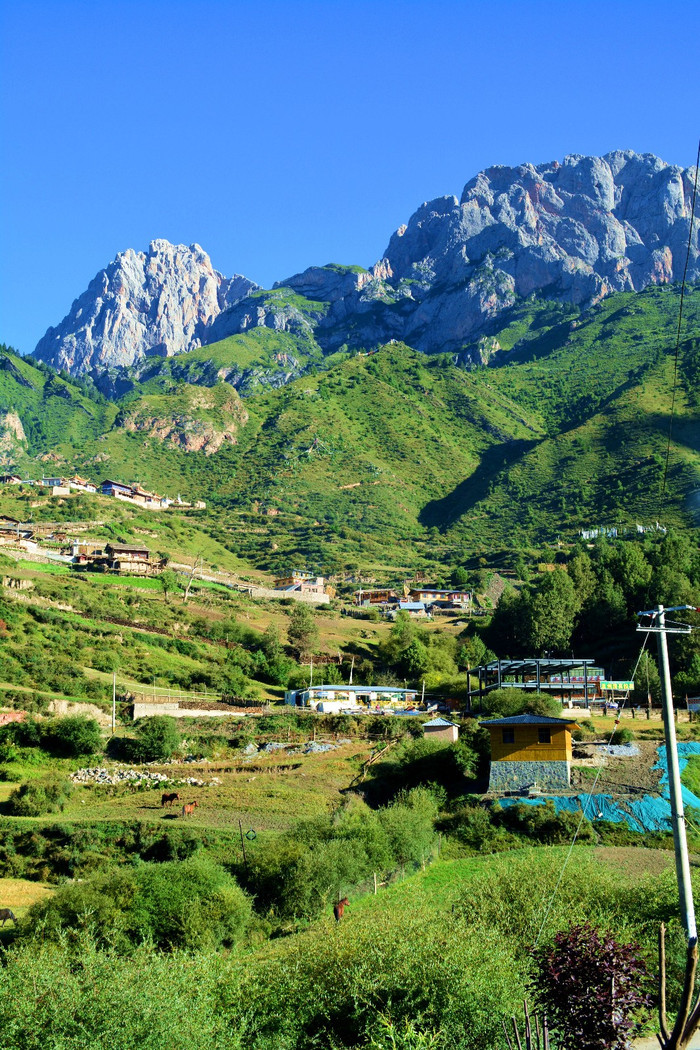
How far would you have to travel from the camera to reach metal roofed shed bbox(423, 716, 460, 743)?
5138 centimetres

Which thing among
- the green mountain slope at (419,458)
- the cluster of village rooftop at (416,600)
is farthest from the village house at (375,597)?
the green mountain slope at (419,458)

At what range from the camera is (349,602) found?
11056cm

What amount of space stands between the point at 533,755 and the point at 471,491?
120467 millimetres

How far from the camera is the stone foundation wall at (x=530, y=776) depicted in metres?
41.2

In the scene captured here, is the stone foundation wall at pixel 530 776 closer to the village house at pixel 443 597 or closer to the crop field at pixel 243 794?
the crop field at pixel 243 794

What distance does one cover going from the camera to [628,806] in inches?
1467

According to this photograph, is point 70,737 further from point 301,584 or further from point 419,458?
point 419,458

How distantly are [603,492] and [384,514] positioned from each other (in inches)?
1402

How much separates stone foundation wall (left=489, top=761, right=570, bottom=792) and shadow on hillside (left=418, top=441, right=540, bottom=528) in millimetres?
111410

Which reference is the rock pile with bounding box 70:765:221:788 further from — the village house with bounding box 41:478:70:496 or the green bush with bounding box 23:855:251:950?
the village house with bounding box 41:478:70:496

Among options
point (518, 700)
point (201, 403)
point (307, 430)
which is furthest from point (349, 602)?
point (201, 403)

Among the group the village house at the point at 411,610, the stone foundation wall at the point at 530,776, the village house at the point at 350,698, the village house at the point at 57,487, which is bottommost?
the stone foundation wall at the point at 530,776

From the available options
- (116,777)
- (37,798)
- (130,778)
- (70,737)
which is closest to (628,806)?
(130,778)

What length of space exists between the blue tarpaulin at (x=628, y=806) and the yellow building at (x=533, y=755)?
1714mm
